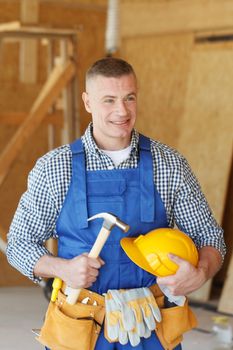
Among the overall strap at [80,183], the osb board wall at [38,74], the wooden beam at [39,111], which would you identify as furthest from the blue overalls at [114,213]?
the osb board wall at [38,74]

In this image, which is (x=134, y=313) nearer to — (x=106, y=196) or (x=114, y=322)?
(x=114, y=322)

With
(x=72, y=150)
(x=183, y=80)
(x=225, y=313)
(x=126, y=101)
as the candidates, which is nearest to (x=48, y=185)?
(x=72, y=150)

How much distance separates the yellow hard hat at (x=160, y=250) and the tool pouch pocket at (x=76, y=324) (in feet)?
0.77

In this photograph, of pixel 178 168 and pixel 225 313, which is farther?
pixel 225 313

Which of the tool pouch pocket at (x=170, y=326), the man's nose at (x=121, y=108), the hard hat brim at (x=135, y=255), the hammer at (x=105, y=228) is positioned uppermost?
the man's nose at (x=121, y=108)

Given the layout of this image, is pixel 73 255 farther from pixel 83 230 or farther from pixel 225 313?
pixel 225 313

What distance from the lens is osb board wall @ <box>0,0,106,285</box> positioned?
755 centimetres

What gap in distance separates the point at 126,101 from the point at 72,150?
26 centimetres

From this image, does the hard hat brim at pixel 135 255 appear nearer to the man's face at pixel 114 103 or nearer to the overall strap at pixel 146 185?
the overall strap at pixel 146 185

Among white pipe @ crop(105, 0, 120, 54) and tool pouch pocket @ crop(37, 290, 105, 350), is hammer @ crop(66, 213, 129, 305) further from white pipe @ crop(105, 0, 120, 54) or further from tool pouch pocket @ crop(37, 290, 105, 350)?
white pipe @ crop(105, 0, 120, 54)

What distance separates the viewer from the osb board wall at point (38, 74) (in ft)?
24.8

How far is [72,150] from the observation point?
2873 millimetres

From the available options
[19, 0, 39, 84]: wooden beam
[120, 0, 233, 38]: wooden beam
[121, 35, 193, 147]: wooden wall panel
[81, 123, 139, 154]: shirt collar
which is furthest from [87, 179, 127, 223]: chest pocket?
[19, 0, 39, 84]: wooden beam

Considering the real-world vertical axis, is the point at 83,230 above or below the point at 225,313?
above
